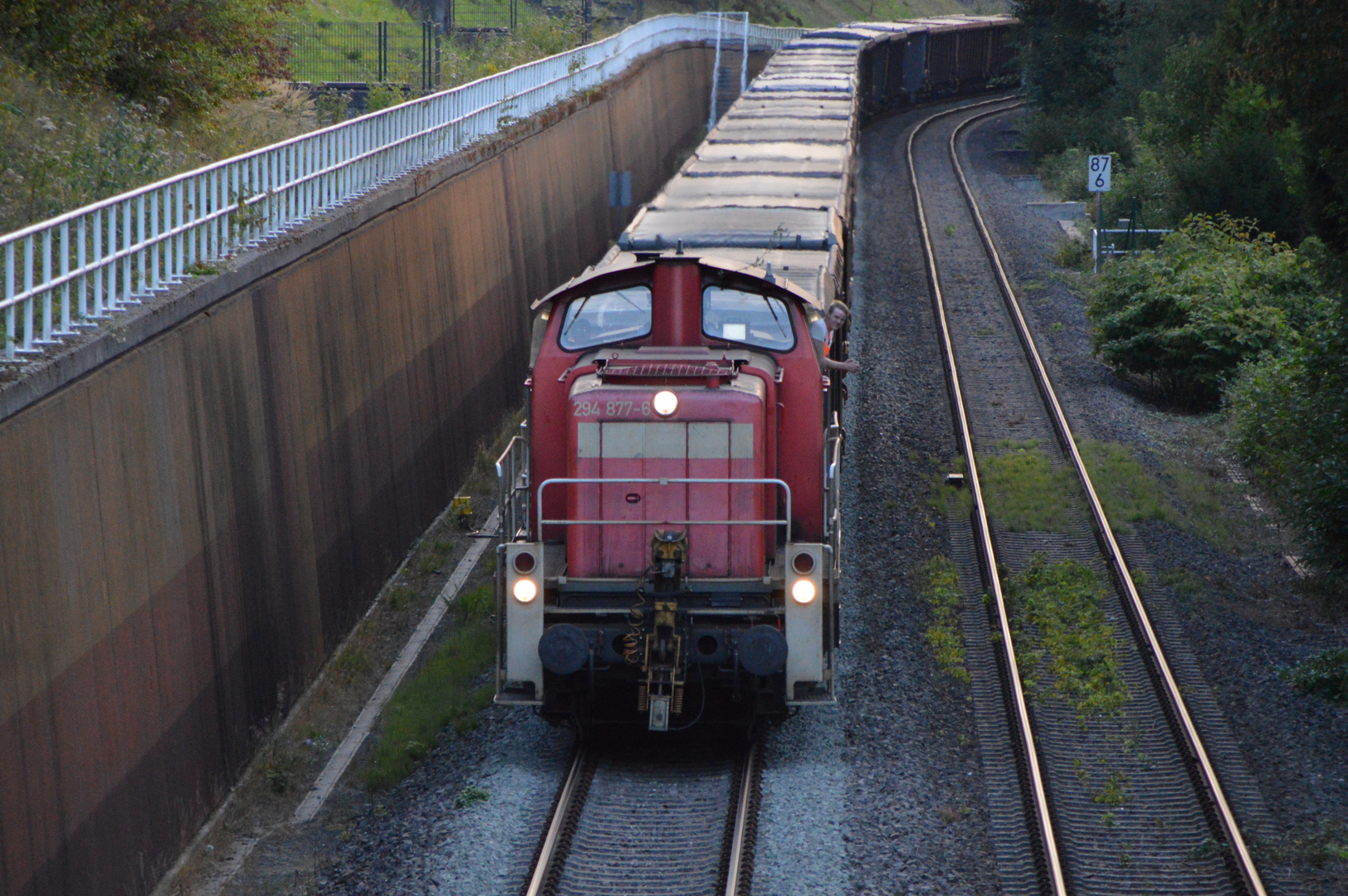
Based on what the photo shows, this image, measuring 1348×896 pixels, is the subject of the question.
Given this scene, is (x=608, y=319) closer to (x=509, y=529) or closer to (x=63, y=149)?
(x=509, y=529)

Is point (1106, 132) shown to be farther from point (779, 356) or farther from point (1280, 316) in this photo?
point (779, 356)

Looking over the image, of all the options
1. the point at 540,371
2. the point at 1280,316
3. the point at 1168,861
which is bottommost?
the point at 1168,861

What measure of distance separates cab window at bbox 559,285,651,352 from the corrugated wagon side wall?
2.73 metres

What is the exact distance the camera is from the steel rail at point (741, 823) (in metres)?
7.43

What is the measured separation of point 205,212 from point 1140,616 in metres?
8.80

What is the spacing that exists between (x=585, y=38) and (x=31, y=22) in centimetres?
2346

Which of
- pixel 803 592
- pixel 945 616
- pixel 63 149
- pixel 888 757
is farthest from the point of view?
pixel 63 149

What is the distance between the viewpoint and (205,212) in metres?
10.3

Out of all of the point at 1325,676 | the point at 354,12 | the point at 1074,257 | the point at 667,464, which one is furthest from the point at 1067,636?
Result: the point at 354,12

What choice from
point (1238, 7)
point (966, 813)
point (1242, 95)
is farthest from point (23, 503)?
point (1242, 95)

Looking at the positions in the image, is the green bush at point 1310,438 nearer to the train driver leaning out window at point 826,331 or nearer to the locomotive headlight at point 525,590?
the train driver leaning out window at point 826,331

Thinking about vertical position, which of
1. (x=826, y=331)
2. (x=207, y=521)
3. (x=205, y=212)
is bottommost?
(x=207, y=521)

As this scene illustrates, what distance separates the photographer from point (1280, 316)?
17.9 metres

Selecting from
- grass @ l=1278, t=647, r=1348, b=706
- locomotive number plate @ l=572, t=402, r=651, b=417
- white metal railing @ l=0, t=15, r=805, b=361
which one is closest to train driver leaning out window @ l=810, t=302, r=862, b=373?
locomotive number plate @ l=572, t=402, r=651, b=417
